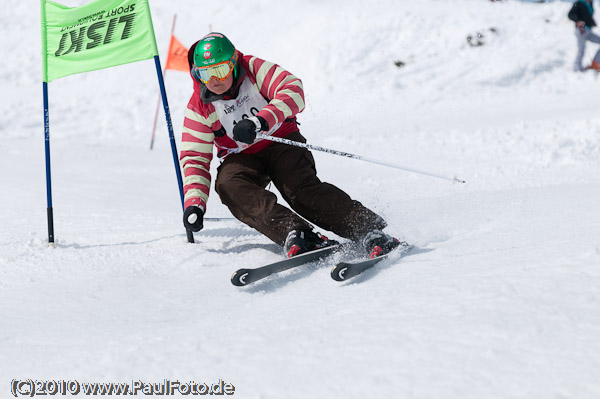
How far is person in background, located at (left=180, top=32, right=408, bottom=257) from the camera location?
10.8 feet

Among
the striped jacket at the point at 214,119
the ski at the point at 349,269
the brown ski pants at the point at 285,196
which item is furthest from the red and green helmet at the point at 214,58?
the ski at the point at 349,269

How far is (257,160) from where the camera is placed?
378cm

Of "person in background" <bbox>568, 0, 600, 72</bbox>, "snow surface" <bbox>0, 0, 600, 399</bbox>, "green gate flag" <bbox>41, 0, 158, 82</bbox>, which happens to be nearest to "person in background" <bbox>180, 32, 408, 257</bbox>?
"snow surface" <bbox>0, 0, 600, 399</bbox>

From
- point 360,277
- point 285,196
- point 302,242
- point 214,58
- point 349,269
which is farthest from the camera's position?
point 285,196

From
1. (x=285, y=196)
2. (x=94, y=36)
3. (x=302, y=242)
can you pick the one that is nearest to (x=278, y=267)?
(x=302, y=242)

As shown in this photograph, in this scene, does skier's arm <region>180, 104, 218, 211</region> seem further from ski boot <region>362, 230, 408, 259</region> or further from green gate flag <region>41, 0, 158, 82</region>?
ski boot <region>362, 230, 408, 259</region>

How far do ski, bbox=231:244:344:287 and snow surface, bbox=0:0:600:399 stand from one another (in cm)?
8

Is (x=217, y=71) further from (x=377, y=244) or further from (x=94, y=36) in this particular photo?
(x=377, y=244)

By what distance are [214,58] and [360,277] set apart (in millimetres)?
1562

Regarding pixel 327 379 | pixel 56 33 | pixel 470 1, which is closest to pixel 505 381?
pixel 327 379

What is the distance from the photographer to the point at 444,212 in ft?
14.2

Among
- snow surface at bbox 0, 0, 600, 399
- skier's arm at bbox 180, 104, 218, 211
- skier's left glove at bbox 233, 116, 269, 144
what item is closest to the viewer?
snow surface at bbox 0, 0, 600, 399

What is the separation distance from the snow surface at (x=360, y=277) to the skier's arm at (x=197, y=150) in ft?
1.42

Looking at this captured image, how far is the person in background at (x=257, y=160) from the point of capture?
10.8ft
